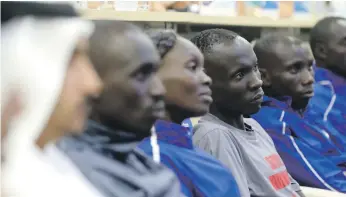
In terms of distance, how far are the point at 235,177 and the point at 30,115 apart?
0.87 metres

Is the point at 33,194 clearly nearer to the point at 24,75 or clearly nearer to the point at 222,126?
the point at 24,75

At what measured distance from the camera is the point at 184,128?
1.37 meters

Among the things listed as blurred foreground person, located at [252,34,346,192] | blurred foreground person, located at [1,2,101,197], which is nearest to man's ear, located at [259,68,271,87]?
blurred foreground person, located at [252,34,346,192]

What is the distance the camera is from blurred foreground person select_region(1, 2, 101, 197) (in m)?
0.68

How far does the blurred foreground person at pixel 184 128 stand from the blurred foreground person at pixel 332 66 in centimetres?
104

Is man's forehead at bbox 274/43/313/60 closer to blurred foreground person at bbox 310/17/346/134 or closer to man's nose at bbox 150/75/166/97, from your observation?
blurred foreground person at bbox 310/17/346/134

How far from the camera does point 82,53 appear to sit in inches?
30.3

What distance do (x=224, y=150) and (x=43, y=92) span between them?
34.4 inches

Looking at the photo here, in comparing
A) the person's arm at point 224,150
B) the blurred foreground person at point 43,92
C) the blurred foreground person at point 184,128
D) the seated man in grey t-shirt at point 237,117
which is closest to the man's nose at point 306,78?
the seated man in grey t-shirt at point 237,117

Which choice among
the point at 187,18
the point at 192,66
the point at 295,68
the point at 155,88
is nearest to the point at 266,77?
the point at 295,68

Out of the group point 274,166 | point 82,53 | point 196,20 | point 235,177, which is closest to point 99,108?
point 82,53

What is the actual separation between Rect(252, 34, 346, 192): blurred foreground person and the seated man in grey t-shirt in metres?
0.29

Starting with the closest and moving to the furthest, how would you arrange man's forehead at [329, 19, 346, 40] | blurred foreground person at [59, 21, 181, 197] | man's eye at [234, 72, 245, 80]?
blurred foreground person at [59, 21, 181, 197] < man's eye at [234, 72, 245, 80] < man's forehead at [329, 19, 346, 40]

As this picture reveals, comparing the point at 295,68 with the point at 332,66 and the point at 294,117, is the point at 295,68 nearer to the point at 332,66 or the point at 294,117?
the point at 294,117
